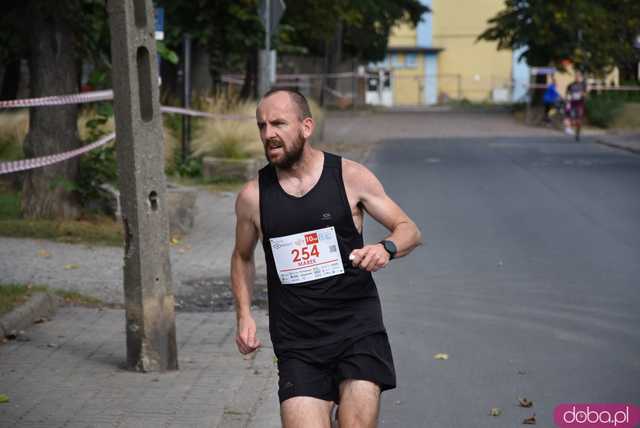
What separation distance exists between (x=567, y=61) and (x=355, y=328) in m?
41.4

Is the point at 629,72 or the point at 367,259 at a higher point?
the point at 367,259

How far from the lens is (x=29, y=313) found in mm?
8891

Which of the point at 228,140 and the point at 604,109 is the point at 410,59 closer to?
the point at 604,109

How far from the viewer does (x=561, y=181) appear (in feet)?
68.2

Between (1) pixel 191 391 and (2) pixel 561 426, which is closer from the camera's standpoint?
(2) pixel 561 426

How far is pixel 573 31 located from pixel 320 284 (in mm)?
40129

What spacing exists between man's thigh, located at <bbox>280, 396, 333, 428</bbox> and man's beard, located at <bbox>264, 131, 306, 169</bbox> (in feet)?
2.76

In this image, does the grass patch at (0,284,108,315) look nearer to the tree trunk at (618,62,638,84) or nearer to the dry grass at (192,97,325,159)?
the dry grass at (192,97,325,159)

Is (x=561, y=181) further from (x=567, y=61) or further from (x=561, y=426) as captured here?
(x=567, y=61)

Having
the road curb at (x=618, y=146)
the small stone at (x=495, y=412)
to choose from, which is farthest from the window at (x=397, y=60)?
the small stone at (x=495, y=412)

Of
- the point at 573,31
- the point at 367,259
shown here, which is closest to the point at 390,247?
the point at 367,259

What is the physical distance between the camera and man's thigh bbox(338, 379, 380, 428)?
4.53 metres

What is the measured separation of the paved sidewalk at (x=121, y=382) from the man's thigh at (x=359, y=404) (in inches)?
72.3

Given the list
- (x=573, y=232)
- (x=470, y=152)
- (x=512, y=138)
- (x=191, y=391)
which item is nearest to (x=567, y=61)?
(x=512, y=138)
